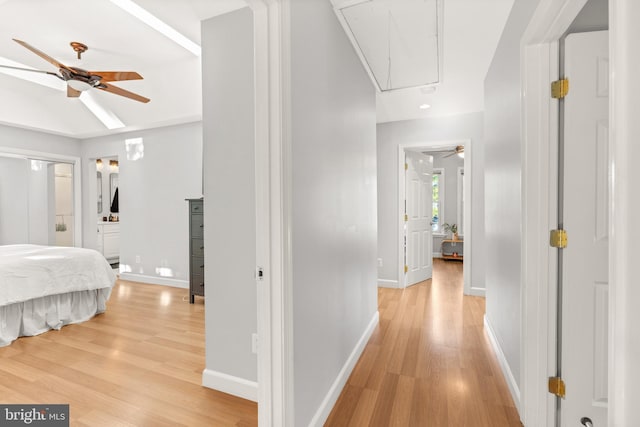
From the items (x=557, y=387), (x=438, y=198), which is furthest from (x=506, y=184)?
(x=438, y=198)

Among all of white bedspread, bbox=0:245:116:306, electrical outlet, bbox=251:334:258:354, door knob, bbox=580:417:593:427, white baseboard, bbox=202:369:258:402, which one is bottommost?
white baseboard, bbox=202:369:258:402

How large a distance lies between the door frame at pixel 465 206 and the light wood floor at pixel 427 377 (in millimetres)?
702

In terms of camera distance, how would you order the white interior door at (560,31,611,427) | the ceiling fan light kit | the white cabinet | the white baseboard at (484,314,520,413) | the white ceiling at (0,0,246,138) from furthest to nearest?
the white cabinet → the ceiling fan light kit → the white ceiling at (0,0,246,138) → the white baseboard at (484,314,520,413) → the white interior door at (560,31,611,427)

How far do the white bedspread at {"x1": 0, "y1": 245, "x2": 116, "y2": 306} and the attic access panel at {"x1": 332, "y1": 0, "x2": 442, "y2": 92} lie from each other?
350 cm

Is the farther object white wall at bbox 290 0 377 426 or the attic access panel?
the attic access panel

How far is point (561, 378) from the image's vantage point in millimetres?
1642

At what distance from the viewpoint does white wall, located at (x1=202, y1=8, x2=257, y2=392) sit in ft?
6.51

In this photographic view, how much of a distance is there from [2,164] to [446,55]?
250 inches

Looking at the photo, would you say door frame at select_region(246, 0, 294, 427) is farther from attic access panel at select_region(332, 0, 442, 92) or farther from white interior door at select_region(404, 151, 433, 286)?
white interior door at select_region(404, 151, 433, 286)

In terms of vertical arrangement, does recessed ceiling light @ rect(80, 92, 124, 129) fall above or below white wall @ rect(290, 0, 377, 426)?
above

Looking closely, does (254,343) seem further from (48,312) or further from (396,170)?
(396,170)

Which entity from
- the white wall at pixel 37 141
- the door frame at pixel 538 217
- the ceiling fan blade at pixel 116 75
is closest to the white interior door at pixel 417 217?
the door frame at pixel 538 217

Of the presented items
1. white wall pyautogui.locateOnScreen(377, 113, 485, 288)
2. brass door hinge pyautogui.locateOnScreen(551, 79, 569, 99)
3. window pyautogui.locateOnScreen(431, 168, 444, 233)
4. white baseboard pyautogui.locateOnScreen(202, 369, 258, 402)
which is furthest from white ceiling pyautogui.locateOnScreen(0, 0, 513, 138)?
window pyautogui.locateOnScreen(431, 168, 444, 233)

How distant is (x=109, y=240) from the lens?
6.67m
